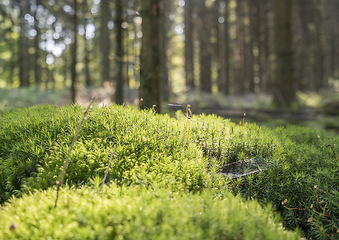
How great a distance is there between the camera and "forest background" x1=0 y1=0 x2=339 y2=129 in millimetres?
8898

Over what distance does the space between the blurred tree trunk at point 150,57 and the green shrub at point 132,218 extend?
12.7 feet

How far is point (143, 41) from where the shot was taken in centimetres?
600

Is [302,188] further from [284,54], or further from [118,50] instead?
[118,50]

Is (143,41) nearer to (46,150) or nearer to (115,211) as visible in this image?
(46,150)

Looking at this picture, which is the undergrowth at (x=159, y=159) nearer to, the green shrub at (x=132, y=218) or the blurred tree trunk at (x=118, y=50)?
the green shrub at (x=132, y=218)

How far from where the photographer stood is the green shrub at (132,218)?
5.66ft

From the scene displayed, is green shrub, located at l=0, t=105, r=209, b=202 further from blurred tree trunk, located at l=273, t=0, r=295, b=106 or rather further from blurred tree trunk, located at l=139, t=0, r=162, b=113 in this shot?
blurred tree trunk, located at l=273, t=0, r=295, b=106

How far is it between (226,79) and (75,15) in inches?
522

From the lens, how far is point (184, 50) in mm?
22047

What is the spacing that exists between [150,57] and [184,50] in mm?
17073

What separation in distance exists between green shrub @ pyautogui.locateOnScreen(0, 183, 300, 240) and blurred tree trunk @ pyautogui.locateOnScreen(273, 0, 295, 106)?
9393 mm

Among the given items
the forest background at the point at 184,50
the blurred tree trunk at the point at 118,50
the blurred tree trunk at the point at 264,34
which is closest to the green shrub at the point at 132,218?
the forest background at the point at 184,50

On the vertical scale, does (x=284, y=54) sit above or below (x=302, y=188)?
above

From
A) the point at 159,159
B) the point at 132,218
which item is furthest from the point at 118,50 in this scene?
the point at 132,218
